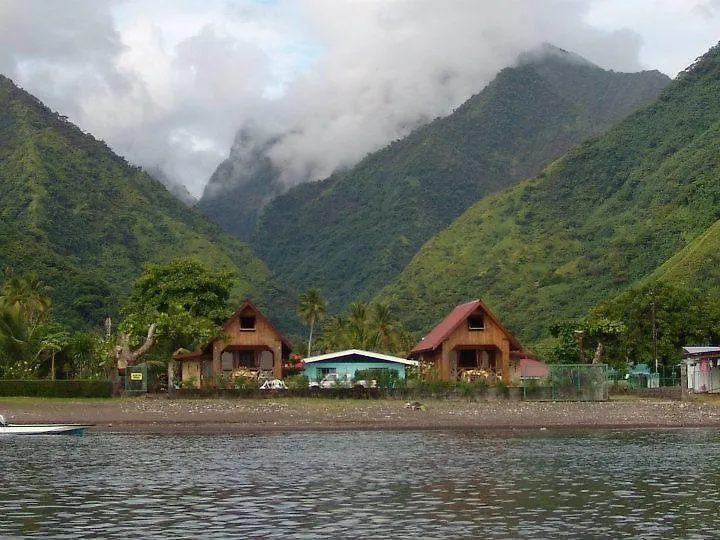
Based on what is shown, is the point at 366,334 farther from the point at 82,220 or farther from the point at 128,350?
the point at 82,220

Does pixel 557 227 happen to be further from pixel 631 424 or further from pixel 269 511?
pixel 269 511

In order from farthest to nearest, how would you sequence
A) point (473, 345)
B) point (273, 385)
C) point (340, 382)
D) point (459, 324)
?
1. point (473, 345)
2. point (459, 324)
3. point (340, 382)
4. point (273, 385)

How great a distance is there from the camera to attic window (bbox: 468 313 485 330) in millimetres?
83812

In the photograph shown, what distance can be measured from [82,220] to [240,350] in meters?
82.6

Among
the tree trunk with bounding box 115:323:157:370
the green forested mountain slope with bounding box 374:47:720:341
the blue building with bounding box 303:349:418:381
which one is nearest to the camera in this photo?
the tree trunk with bounding box 115:323:157:370

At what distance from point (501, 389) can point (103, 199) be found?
11080 centimetres

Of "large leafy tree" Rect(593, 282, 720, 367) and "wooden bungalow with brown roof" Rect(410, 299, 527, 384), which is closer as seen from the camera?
"wooden bungalow with brown roof" Rect(410, 299, 527, 384)

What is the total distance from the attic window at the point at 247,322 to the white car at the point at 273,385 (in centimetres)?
633

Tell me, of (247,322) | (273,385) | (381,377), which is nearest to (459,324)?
(381,377)

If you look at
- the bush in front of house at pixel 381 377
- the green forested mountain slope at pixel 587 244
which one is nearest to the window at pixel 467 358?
the bush in front of house at pixel 381 377

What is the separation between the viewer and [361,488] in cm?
3131

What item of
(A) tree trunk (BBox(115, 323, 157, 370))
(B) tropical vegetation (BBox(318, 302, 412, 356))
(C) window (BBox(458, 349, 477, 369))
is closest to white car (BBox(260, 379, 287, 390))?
(A) tree trunk (BBox(115, 323, 157, 370))

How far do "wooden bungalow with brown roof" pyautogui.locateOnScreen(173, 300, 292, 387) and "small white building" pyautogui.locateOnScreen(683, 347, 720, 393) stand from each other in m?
31.4

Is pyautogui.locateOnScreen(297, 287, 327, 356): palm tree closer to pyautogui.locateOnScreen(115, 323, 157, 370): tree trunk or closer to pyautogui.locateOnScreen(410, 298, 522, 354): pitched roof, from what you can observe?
pyautogui.locateOnScreen(410, 298, 522, 354): pitched roof
